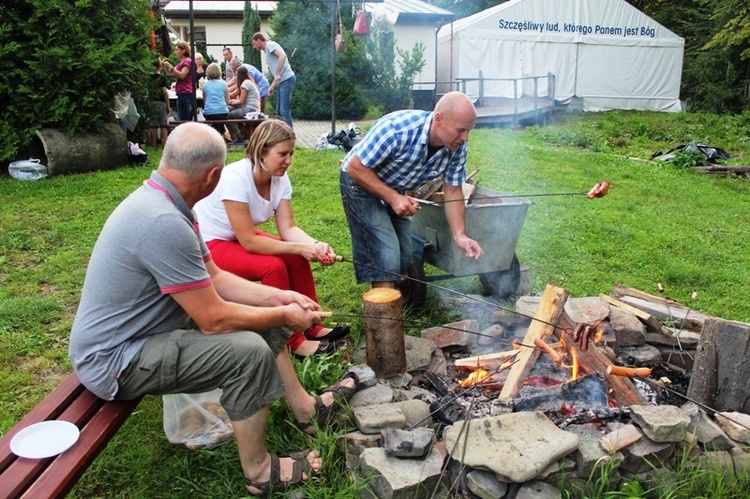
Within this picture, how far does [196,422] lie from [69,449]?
848 millimetres

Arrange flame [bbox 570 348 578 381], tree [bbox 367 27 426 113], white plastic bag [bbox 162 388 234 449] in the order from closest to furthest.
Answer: white plastic bag [bbox 162 388 234 449]
flame [bbox 570 348 578 381]
tree [bbox 367 27 426 113]

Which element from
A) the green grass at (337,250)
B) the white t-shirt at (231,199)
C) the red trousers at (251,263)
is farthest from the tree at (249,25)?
the red trousers at (251,263)

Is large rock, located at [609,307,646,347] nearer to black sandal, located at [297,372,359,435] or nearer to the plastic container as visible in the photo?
black sandal, located at [297,372,359,435]

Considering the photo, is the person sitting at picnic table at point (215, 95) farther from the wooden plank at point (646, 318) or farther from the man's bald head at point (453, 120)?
the wooden plank at point (646, 318)

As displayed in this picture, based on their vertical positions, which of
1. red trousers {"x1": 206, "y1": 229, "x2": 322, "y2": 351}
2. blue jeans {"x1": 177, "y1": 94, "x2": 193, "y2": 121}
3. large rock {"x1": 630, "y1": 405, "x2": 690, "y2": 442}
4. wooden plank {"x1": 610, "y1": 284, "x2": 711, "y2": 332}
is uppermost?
blue jeans {"x1": 177, "y1": 94, "x2": 193, "y2": 121}

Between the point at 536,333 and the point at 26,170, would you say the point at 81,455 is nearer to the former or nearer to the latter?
the point at 536,333

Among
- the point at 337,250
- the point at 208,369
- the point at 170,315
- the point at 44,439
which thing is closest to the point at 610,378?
the point at 208,369

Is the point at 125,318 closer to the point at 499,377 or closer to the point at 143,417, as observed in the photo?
the point at 143,417

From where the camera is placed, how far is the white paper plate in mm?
2137

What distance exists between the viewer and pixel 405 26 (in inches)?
722

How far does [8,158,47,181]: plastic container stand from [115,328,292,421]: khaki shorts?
636 centimetres

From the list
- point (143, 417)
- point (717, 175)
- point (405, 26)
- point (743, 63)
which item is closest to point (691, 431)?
point (143, 417)

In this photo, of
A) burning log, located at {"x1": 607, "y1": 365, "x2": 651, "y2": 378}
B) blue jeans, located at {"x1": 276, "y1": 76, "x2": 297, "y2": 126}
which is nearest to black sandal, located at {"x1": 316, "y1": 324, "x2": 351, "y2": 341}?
burning log, located at {"x1": 607, "y1": 365, "x2": 651, "y2": 378}

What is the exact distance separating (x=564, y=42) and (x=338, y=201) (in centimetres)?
1395
